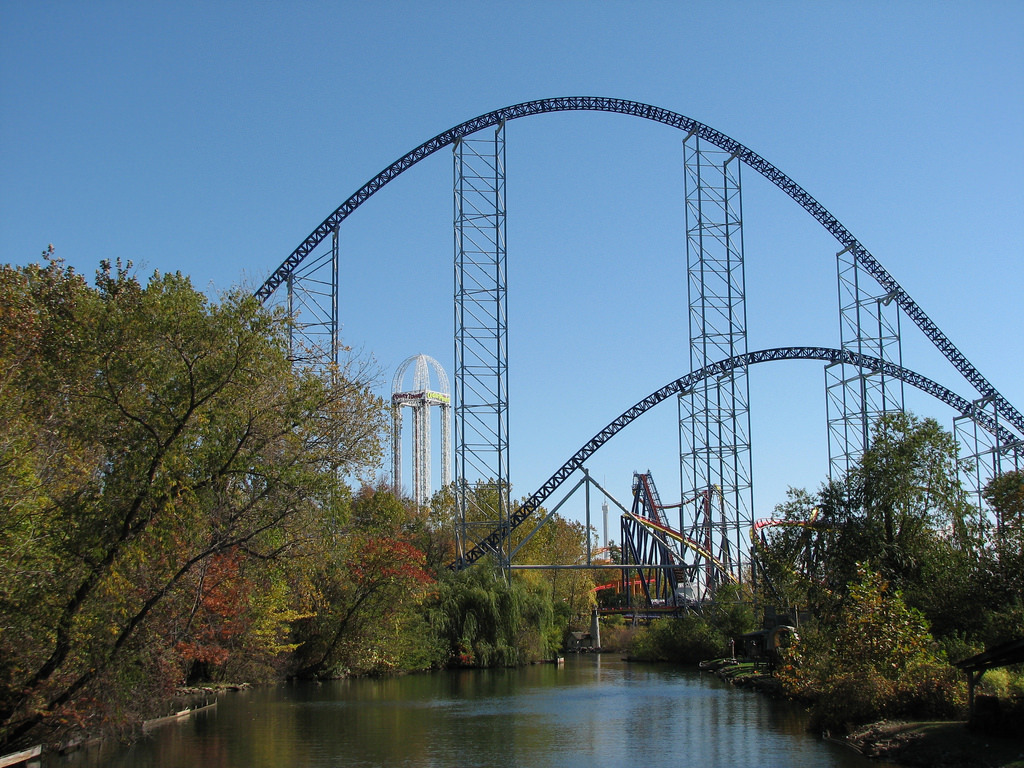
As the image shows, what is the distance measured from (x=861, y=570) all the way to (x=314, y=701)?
13.4 m

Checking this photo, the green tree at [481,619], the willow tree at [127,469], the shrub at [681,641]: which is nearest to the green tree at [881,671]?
the willow tree at [127,469]

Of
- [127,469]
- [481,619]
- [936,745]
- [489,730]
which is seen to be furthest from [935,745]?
[481,619]

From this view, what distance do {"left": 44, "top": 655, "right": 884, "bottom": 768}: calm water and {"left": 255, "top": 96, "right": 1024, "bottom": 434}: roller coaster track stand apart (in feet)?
39.7

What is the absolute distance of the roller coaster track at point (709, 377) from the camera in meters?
36.1

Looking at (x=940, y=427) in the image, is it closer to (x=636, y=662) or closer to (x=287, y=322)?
(x=287, y=322)

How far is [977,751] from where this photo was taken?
13.0 metres

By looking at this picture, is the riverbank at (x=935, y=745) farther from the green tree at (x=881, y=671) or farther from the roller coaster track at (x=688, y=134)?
the roller coaster track at (x=688, y=134)

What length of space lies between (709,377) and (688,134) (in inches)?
340

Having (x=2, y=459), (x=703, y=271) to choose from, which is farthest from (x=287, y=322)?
(x=703, y=271)

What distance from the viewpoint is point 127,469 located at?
13320 mm

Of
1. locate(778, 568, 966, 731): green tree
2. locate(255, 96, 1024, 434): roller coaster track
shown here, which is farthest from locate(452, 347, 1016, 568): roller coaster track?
locate(778, 568, 966, 731): green tree

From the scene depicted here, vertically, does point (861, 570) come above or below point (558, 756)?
above

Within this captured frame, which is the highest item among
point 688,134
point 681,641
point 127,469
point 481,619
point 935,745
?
point 688,134

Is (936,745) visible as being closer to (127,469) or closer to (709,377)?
(127,469)
